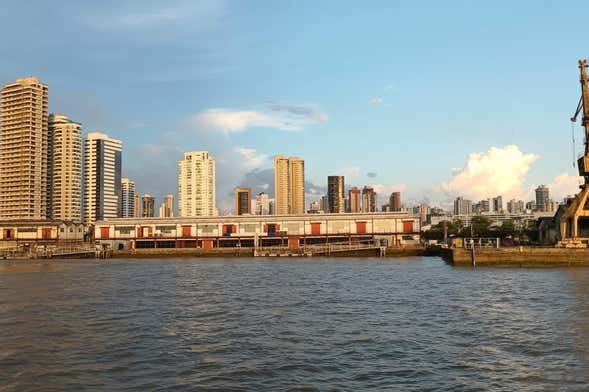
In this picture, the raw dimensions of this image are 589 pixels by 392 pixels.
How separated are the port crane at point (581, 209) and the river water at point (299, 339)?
2970cm

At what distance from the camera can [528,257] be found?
6425 centimetres

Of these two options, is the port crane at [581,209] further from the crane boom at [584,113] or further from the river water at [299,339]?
the river water at [299,339]

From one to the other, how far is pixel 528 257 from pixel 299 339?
1962 inches

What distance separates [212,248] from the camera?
12281 cm

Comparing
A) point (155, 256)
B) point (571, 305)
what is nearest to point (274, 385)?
point (571, 305)

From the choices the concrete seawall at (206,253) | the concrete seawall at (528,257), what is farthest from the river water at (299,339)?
the concrete seawall at (206,253)

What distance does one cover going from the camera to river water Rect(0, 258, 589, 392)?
57.3ft

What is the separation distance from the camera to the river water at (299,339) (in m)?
17.5

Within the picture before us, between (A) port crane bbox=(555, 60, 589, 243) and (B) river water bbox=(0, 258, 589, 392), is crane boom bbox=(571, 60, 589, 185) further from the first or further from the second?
(B) river water bbox=(0, 258, 589, 392)

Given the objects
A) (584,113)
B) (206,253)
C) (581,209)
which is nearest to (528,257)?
(581,209)

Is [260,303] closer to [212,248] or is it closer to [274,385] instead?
[274,385]

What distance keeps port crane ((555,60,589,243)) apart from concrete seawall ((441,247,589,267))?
155 inches

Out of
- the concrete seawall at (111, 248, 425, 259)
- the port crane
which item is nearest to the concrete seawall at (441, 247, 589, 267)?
the port crane

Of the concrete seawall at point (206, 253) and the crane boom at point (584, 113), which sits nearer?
the crane boom at point (584, 113)
